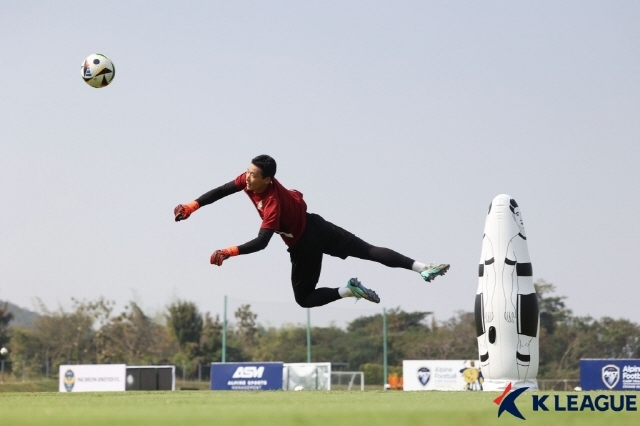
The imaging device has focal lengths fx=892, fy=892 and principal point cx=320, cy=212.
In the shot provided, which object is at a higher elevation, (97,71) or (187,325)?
(97,71)

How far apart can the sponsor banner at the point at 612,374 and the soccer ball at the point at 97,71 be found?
1905 cm

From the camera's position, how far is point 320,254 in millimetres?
10797

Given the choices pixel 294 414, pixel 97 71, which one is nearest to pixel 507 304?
pixel 97 71

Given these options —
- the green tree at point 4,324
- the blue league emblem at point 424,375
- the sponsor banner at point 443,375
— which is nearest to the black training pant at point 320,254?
the sponsor banner at point 443,375

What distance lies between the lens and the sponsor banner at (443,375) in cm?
3131

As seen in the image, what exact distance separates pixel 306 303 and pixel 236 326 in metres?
29.6

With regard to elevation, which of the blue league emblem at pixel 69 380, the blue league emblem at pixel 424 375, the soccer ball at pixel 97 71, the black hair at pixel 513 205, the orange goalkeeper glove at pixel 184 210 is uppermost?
the soccer ball at pixel 97 71

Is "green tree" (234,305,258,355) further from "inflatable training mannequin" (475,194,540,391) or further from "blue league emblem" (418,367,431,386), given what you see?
"inflatable training mannequin" (475,194,540,391)

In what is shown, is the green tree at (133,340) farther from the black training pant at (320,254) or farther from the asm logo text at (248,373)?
the black training pant at (320,254)

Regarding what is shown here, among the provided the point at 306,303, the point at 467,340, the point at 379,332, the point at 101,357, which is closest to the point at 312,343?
the point at 379,332

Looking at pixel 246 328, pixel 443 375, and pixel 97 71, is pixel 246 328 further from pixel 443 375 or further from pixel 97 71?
pixel 97 71

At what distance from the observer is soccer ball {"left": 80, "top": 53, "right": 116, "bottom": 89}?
45.2 ft

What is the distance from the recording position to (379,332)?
38062mm

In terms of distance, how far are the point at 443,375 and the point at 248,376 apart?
6.94 m
